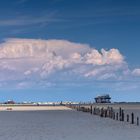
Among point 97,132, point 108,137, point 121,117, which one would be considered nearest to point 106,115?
point 121,117

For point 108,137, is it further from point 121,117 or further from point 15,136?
point 121,117

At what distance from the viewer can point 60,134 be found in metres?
53.8

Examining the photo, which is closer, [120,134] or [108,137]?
[108,137]

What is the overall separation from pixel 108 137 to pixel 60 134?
6.64 meters

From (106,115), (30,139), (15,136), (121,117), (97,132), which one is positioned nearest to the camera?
(30,139)

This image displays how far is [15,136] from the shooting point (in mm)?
51406

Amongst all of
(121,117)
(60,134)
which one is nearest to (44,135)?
(60,134)

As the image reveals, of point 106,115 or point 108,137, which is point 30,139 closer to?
point 108,137

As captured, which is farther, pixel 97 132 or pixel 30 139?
pixel 97 132

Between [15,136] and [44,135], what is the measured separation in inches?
113

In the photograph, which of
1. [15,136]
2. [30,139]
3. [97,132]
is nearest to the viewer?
[30,139]

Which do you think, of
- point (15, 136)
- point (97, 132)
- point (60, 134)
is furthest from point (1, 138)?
point (97, 132)

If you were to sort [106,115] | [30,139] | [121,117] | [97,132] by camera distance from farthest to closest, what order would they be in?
[106,115] → [121,117] → [97,132] → [30,139]

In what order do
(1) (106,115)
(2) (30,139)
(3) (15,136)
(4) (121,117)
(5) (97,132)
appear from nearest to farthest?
(2) (30,139), (3) (15,136), (5) (97,132), (4) (121,117), (1) (106,115)
